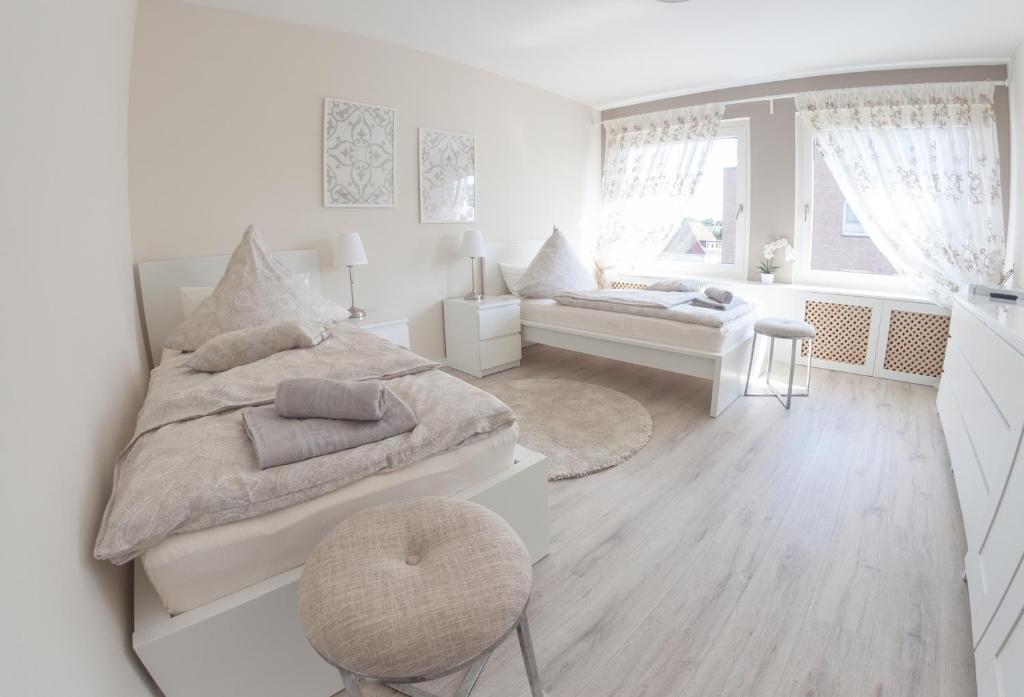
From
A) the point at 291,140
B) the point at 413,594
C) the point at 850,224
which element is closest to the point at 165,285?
the point at 291,140

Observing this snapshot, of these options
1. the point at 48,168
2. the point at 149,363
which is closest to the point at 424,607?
the point at 48,168

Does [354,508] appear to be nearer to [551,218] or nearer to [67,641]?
[67,641]

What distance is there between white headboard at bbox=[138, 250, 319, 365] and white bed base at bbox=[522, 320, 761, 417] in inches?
96.3

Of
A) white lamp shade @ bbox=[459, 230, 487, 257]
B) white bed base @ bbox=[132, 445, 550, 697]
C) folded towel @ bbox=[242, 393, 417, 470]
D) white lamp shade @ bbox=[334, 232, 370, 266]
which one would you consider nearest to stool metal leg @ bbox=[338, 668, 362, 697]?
white bed base @ bbox=[132, 445, 550, 697]

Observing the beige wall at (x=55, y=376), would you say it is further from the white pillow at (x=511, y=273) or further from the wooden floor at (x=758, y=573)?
the white pillow at (x=511, y=273)

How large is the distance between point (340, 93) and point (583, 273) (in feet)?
8.08

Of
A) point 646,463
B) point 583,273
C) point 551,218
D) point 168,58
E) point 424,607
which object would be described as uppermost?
point 168,58

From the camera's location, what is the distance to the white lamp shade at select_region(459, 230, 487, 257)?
4.01 metres

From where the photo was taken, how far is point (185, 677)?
1.15m

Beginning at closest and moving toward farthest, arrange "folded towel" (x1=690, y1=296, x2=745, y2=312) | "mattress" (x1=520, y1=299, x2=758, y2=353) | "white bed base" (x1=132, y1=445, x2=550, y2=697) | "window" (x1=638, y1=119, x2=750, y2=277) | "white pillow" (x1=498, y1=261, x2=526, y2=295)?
"white bed base" (x1=132, y1=445, x2=550, y2=697) → "mattress" (x1=520, y1=299, x2=758, y2=353) → "folded towel" (x1=690, y1=296, x2=745, y2=312) → "white pillow" (x1=498, y1=261, x2=526, y2=295) → "window" (x1=638, y1=119, x2=750, y2=277)

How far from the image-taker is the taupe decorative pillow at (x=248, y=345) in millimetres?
2197

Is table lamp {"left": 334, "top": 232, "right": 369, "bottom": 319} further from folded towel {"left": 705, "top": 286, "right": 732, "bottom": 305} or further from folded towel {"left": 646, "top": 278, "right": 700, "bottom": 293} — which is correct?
folded towel {"left": 705, "top": 286, "right": 732, "bottom": 305}

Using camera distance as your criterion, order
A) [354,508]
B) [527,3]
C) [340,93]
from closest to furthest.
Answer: [354,508], [527,3], [340,93]

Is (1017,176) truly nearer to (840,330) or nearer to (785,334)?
(840,330)
